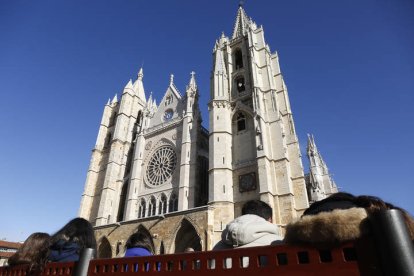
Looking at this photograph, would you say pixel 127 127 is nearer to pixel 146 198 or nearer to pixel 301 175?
pixel 146 198

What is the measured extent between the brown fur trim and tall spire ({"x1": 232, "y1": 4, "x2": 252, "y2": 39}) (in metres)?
25.0

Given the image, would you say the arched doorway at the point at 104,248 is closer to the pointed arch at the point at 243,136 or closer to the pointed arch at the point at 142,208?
the pointed arch at the point at 142,208

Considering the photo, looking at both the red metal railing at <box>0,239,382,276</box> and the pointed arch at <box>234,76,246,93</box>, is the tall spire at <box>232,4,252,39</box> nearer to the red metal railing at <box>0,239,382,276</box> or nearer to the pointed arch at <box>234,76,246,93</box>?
the pointed arch at <box>234,76,246,93</box>

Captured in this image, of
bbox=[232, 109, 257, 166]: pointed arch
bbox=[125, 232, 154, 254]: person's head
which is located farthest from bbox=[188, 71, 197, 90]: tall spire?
bbox=[125, 232, 154, 254]: person's head

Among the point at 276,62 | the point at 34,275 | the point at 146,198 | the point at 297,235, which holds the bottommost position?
the point at 34,275

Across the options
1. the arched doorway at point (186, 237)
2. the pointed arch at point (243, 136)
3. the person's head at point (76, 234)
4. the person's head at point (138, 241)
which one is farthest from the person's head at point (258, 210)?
the pointed arch at point (243, 136)

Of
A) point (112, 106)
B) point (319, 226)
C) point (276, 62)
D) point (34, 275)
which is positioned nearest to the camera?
point (319, 226)

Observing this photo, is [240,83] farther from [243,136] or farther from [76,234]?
[76,234]

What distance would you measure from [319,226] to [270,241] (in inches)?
35.1

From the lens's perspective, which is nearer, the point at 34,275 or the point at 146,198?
the point at 34,275

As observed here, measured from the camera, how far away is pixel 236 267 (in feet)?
5.79

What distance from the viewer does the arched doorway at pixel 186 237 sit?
15.7 meters

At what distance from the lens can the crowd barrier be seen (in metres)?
1.27

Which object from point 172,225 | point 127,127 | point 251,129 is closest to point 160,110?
point 127,127
